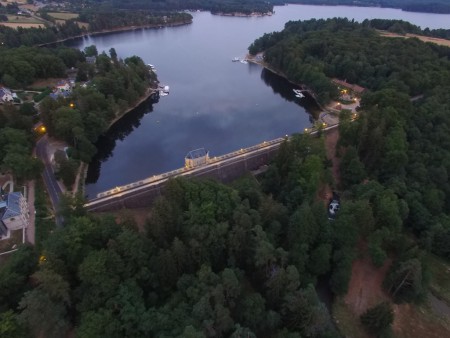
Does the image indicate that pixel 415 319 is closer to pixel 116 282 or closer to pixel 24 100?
pixel 116 282

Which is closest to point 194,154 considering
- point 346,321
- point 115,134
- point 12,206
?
point 12,206

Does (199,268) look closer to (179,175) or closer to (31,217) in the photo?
(179,175)

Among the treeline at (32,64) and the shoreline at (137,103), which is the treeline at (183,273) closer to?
the shoreline at (137,103)

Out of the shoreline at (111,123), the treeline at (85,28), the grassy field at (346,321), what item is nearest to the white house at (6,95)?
the shoreline at (111,123)

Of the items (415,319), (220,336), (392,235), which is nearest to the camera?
(220,336)

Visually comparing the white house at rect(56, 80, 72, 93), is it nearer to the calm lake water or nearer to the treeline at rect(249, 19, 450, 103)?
the calm lake water

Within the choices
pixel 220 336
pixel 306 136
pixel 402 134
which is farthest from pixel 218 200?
pixel 402 134
